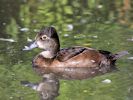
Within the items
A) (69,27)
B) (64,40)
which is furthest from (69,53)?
(69,27)

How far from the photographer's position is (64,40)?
10.5m

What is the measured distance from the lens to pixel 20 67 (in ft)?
29.0

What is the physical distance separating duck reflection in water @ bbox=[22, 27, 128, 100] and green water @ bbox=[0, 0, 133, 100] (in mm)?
193

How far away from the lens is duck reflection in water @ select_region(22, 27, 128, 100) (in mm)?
8867

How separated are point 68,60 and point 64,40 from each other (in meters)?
1.52

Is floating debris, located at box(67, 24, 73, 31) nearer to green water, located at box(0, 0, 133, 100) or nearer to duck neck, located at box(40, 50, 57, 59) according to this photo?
green water, located at box(0, 0, 133, 100)

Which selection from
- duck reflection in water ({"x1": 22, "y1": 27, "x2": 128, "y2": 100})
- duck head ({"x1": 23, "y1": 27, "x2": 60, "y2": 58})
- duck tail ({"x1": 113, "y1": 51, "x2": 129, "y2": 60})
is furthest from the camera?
duck head ({"x1": 23, "y1": 27, "x2": 60, "y2": 58})

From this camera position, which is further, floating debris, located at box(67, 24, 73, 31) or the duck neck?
floating debris, located at box(67, 24, 73, 31)

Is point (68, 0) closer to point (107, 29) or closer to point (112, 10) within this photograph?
point (112, 10)

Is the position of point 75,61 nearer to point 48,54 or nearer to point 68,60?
point 68,60

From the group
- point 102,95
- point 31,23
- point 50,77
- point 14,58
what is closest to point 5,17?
point 31,23

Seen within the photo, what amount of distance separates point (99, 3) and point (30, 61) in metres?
5.38

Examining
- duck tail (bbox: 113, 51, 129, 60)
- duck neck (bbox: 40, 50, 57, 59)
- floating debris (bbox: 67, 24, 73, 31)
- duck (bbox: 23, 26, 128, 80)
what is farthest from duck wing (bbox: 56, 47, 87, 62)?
floating debris (bbox: 67, 24, 73, 31)

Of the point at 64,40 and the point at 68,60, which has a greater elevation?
the point at 68,60
